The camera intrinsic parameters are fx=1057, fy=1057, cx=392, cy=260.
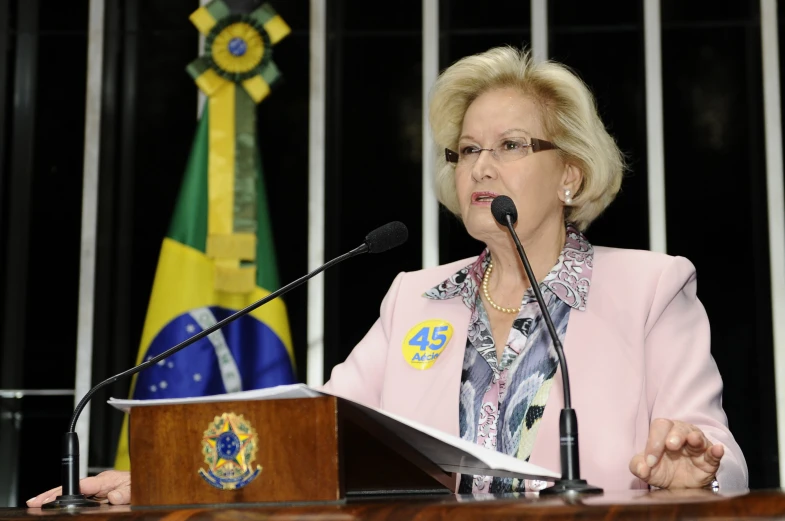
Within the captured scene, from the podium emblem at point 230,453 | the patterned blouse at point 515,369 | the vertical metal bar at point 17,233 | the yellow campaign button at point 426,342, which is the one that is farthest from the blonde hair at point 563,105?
the vertical metal bar at point 17,233

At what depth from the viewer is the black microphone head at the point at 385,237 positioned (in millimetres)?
1871

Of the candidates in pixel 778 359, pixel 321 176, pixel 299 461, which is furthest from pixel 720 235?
pixel 299 461

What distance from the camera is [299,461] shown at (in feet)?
4.28

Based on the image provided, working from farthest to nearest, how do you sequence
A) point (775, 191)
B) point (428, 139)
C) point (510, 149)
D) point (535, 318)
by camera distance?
point (428, 139) < point (775, 191) < point (510, 149) < point (535, 318)

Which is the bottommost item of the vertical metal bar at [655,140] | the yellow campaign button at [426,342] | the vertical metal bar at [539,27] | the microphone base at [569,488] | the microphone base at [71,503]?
the microphone base at [71,503]

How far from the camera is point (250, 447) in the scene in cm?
132

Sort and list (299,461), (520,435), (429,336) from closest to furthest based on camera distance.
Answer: (299,461), (520,435), (429,336)

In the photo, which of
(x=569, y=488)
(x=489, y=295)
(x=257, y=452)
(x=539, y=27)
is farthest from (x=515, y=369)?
(x=539, y=27)

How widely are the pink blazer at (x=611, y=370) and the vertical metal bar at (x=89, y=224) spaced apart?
2396 millimetres

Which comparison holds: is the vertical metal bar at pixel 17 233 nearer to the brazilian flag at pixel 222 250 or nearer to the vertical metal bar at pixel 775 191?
the brazilian flag at pixel 222 250

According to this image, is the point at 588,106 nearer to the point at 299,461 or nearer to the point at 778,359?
the point at 299,461

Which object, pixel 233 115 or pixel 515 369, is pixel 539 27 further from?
pixel 515 369

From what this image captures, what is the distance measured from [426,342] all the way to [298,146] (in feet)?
7.93

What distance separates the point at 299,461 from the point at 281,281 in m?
3.14
